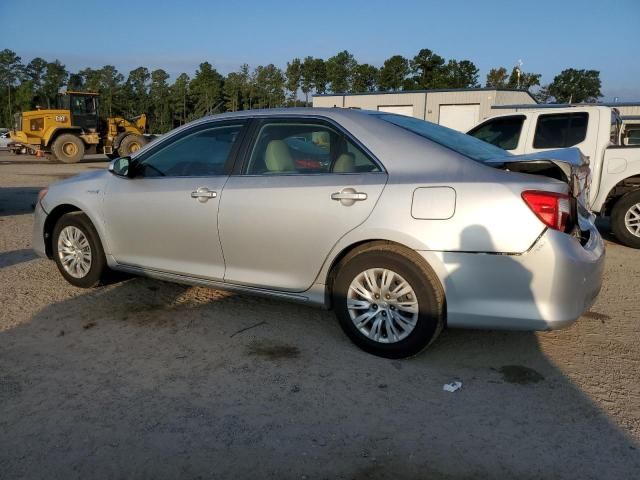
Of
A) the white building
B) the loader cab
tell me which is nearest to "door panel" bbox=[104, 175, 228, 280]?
the loader cab

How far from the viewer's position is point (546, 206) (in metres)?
3.16

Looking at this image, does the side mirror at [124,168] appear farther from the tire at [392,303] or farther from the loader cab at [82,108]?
the loader cab at [82,108]

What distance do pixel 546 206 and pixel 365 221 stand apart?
108 cm

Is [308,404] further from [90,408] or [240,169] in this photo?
[240,169]

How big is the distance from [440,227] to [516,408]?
111 cm

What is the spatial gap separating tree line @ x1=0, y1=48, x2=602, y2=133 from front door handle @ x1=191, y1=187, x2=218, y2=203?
55307 millimetres

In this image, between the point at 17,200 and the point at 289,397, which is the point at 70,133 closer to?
the point at 17,200

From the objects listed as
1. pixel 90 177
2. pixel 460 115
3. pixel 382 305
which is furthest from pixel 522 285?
pixel 460 115

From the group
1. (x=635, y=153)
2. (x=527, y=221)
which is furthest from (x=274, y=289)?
(x=635, y=153)

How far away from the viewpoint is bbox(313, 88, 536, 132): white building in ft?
99.2

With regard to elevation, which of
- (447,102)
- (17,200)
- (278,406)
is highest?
(447,102)

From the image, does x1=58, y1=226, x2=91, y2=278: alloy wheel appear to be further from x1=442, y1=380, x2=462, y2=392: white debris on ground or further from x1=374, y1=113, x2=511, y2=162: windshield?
x1=442, y1=380, x2=462, y2=392: white debris on ground

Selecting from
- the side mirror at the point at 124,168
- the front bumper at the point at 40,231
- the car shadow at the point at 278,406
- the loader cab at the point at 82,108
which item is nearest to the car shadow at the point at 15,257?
the front bumper at the point at 40,231

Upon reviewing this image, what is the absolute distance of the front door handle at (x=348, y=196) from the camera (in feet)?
11.7
